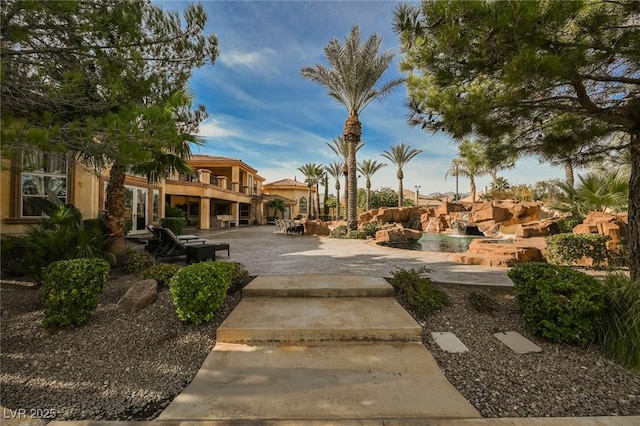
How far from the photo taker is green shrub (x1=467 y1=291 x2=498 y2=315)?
4109mm

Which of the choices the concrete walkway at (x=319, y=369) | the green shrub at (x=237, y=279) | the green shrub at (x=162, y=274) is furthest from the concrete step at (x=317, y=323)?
the green shrub at (x=162, y=274)

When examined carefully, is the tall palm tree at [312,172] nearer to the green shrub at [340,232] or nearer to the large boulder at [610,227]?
the green shrub at [340,232]

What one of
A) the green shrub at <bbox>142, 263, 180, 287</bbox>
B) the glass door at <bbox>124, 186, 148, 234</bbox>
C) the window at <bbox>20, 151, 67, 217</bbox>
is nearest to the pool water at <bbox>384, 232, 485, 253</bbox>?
the green shrub at <bbox>142, 263, 180, 287</bbox>

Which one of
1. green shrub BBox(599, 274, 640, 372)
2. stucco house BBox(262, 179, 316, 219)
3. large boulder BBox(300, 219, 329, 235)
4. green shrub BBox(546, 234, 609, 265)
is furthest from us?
stucco house BBox(262, 179, 316, 219)

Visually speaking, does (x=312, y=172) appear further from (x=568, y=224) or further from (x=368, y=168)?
(x=568, y=224)

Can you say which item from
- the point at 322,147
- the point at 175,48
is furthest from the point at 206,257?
the point at 322,147

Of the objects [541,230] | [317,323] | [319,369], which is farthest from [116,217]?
[541,230]

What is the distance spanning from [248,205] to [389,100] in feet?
70.3

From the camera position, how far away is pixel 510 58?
3014mm

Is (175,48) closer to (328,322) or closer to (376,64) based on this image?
(328,322)

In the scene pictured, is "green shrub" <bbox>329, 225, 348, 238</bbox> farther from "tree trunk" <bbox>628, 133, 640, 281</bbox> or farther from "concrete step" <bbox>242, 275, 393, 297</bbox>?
"tree trunk" <bbox>628, 133, 640, 281</bbox>

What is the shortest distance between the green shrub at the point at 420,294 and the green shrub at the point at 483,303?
353 millimetres

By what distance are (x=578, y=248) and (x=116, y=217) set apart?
1120cm

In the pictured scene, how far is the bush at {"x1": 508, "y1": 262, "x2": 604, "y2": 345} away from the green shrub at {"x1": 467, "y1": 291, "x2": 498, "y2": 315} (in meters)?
0.55
